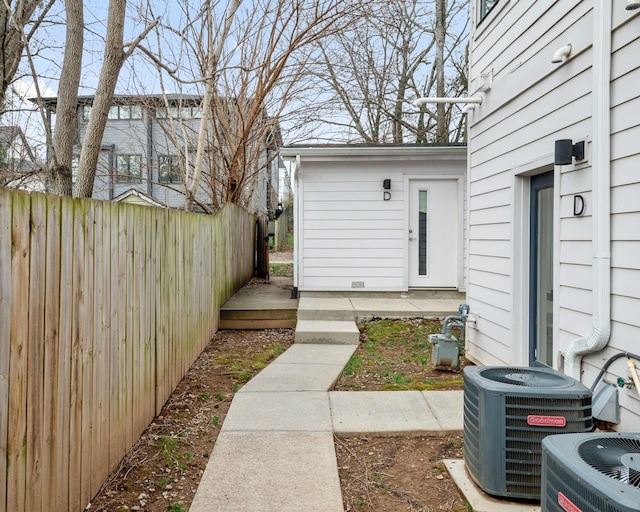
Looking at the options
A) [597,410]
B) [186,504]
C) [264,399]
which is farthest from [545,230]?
[186,504]

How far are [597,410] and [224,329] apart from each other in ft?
16.9

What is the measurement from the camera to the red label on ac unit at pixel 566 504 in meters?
1.60

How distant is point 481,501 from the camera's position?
2588 millimetres

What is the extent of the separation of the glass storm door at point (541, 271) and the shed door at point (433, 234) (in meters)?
3.78

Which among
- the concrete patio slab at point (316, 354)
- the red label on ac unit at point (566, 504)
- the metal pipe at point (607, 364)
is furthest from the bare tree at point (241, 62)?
the red label on ac unit at point (566, 504)

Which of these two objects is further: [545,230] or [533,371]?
[545,230]

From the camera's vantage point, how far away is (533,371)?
2.79m

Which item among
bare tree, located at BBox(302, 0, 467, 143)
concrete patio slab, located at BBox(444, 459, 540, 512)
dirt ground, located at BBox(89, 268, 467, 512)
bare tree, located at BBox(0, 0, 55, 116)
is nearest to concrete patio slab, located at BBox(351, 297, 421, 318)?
dirt ground, located at BBox(89, 268, 467, 512)

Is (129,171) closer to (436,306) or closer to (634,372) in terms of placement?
(436,306)

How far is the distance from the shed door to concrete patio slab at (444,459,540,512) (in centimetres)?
548

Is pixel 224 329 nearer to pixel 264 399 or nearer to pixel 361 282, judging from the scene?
pixel 361 282

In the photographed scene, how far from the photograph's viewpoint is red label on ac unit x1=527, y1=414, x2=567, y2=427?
245cm

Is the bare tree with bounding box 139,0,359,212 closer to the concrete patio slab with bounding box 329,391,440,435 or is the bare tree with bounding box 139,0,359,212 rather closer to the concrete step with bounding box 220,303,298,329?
the concrete step with bounding box 220,303,298,329

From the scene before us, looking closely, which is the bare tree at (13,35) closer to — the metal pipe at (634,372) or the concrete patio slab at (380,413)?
the concrete patio slab at (380,413)
